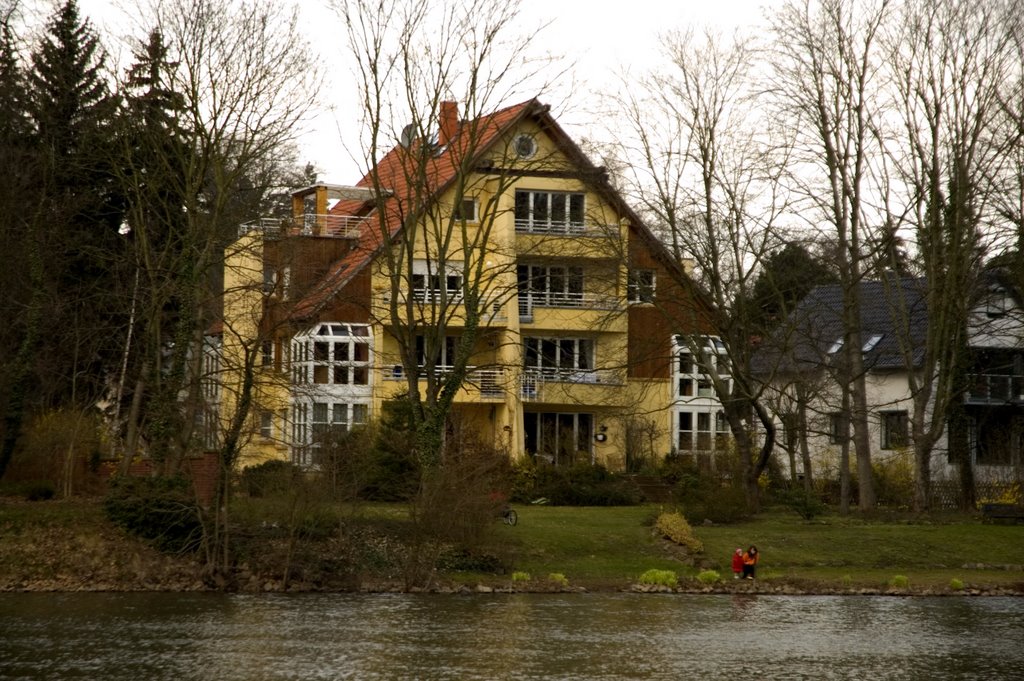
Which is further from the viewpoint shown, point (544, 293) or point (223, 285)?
point (544, 293)

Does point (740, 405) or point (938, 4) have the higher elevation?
point (938, 4)

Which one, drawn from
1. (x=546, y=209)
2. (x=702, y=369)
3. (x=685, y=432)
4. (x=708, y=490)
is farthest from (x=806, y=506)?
(x=685, y=432)

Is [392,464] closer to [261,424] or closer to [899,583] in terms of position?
[261,424]

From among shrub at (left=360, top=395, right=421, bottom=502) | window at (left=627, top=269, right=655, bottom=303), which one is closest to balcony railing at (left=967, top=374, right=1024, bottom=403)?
window at (left=627, top=269, right=655, bottom=303)

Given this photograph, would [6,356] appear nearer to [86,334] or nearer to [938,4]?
[86,334]

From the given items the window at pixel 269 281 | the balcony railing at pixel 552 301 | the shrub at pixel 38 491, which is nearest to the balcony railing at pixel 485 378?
the balcony railing at pixel 552 301

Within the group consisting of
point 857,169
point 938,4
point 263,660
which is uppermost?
point 938,4

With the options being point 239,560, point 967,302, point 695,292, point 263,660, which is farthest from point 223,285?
point 263,660

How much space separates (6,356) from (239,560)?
11142mm

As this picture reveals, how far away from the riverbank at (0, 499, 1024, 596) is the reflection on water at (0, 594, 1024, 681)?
3.74 ft

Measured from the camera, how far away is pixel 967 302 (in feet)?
133

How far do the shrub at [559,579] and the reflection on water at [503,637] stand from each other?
1.13 meters

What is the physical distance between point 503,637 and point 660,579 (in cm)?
877

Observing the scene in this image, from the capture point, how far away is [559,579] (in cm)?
2995
